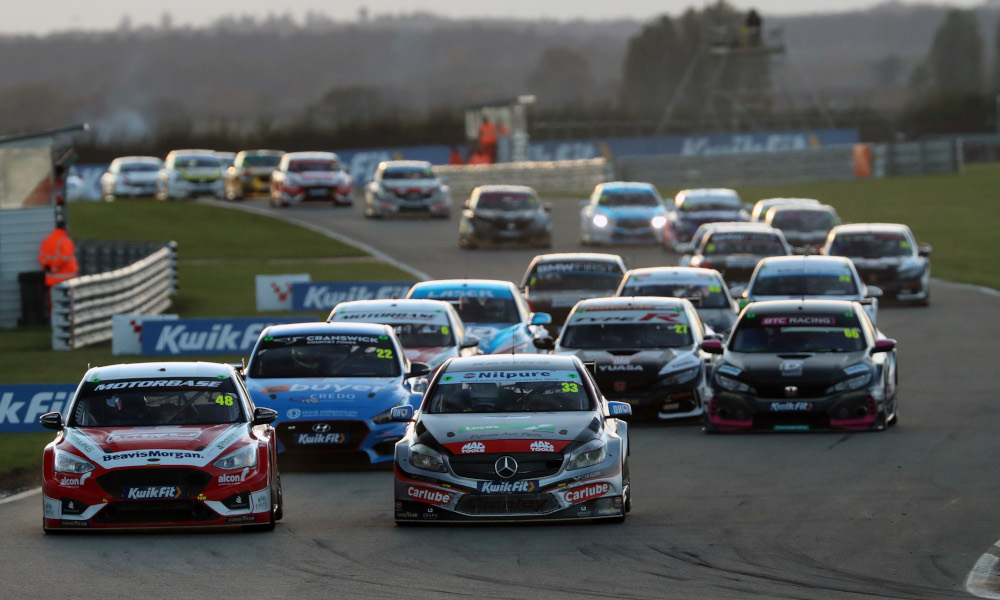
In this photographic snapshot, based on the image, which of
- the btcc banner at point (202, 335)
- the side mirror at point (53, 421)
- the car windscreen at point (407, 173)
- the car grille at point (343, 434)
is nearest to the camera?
the side mirror at point (53, 421)

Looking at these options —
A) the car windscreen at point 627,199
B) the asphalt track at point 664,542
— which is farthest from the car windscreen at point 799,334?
the car windscreen at point 627,199

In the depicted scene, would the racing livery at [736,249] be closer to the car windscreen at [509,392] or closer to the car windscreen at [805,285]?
the car windscreen at [805,285]

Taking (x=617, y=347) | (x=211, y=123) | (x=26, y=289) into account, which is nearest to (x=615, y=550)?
(x=617, y=347)

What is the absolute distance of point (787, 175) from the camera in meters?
59.8

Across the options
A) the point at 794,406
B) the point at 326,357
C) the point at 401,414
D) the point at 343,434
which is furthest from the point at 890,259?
the point at 401,414

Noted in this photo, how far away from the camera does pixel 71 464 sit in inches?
492

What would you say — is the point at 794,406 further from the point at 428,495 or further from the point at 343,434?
the point at 428,495

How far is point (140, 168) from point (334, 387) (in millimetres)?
43896

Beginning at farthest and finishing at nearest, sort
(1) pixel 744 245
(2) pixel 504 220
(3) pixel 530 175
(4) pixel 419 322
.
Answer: (3) pixel 530 175
(2) pixel 504 220
(1) pixel 744 245
(4) pixel 419 322

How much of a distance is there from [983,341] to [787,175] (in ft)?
111

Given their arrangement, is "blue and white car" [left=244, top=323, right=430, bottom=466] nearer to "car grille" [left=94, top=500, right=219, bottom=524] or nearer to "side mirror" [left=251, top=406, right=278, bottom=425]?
"side mirror" [left=251, top=406, right=278, bottom=425]

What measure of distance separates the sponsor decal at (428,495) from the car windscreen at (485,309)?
9.90 meters

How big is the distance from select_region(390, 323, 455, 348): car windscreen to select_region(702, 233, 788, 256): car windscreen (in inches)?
478

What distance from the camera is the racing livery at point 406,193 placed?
48469 mm
